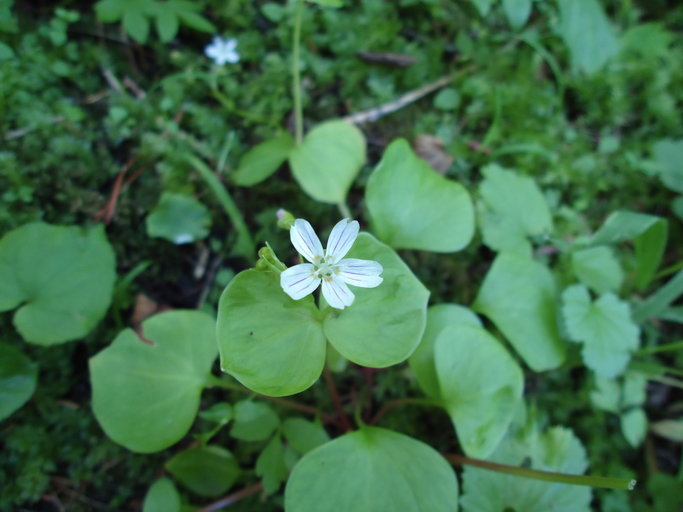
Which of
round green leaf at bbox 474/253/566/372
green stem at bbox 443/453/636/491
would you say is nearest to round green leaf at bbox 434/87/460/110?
round green leaf at bbox 474/253/566/372

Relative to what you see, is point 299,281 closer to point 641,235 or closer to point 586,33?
point 641,235

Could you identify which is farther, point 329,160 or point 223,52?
point 223,52

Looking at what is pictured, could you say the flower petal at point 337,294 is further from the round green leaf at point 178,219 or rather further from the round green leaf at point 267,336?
the round green leaf at point 178,219

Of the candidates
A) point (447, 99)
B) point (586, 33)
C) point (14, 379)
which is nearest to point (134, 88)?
point (14, 379)

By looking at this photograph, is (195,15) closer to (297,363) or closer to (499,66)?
(499,66)

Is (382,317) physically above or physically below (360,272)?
below

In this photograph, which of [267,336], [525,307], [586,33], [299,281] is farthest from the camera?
[586,33]

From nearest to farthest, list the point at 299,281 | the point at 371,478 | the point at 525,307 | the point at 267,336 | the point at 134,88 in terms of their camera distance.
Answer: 1. the point at 299,281
2. the point at 267,336
3. the point at 371,478
4. the point at 525,307
5. the point at 134,88

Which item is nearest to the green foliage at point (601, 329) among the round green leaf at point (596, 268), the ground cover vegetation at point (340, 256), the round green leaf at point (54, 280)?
the ground cover vegetation at point (340, 256)
